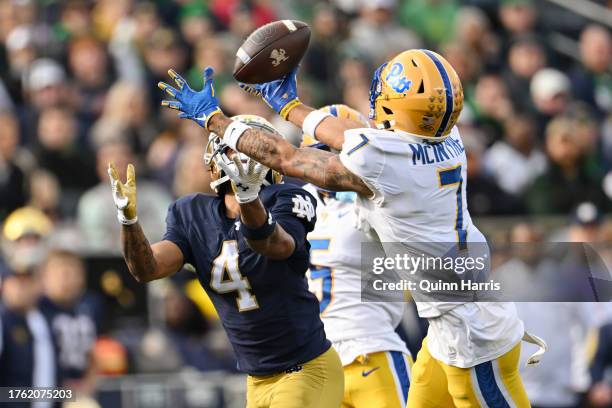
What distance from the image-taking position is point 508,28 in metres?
12.2

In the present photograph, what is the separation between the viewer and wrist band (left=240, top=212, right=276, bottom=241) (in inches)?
187

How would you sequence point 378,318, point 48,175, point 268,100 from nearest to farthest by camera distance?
point 268,100 → point 378,318 → point 48,175

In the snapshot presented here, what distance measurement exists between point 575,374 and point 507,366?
3.94 m

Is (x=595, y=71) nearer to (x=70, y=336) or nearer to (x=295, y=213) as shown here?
(x=70, y=336)

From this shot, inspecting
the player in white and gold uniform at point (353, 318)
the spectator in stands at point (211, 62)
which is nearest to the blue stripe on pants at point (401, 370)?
the player in white and gold uniform at point (353, 318)

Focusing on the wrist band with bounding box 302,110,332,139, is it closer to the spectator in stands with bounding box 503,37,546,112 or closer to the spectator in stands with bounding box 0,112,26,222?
the spectator in stands with bounding box 0,112,26,222

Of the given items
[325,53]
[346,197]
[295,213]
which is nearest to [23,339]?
[346,197]

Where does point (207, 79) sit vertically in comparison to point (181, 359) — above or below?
above

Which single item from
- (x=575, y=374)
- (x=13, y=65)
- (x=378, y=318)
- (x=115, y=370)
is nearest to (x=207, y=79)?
(x=378, y=318)

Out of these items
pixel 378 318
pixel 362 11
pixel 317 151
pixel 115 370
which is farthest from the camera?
pixel 362 11

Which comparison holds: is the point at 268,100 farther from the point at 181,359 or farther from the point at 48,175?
the point at 48,175

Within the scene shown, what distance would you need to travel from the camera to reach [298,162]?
4957mm

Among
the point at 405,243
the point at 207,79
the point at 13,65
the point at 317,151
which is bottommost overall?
the point at 405,243

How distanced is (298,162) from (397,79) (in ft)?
1.95
